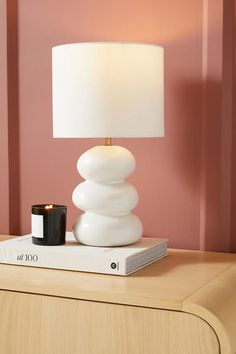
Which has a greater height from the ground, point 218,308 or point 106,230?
point 106,230

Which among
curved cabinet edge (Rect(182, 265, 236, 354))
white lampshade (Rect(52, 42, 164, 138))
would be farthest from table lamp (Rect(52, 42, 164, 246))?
curved cabinet edge (Rect(182, 265, 236, 354))

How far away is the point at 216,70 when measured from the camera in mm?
1568

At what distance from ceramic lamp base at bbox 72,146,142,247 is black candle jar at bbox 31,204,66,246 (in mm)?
45

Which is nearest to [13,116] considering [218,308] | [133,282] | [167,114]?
[167,114]

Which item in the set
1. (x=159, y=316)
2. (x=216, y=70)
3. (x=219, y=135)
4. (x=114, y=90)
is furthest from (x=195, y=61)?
(x=159, y=316)

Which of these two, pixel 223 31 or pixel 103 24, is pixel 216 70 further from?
pixel 103 24

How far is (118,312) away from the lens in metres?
1.20

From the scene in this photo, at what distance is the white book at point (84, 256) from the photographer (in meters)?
1.34

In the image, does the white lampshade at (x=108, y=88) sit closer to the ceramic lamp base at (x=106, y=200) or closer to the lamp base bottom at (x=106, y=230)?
the ceramic lamp base at (x=106, y=200)

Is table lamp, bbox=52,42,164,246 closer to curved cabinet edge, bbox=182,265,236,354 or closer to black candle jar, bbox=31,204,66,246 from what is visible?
black candle jar, bbox=31,204,66,246

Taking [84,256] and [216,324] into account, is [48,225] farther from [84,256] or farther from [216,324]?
[216,324]

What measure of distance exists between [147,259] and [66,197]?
428 millimetres

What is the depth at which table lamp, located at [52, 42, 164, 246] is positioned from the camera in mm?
1383

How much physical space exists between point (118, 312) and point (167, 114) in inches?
24.7
